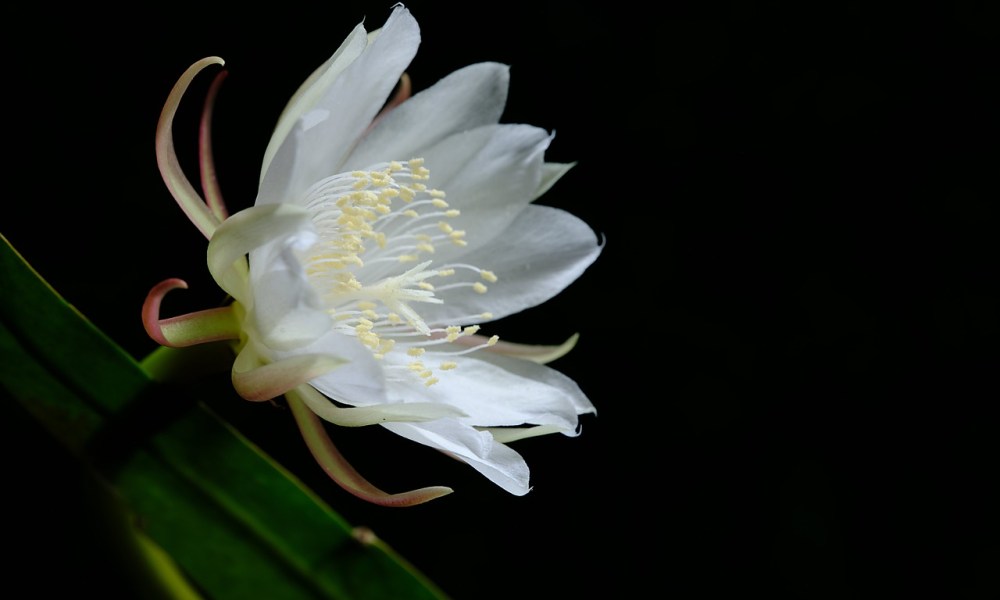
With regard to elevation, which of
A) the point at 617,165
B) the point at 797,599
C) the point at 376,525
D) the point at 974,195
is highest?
the point at 617,165

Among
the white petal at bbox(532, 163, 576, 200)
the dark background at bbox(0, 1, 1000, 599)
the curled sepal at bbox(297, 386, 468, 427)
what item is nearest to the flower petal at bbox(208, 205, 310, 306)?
the curled sepal at bbox(297, 386, 468, 427)

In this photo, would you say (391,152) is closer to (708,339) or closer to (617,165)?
(617,165)

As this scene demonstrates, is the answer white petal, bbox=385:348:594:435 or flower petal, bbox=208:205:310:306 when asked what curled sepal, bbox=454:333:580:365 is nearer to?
white petal, bbox=385:348:594:435

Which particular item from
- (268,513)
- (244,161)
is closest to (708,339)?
(244,161)

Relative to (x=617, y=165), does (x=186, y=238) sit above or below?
above

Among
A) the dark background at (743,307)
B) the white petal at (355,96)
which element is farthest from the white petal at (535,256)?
the dark background at (743,307)
